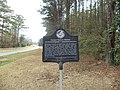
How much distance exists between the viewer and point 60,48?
5117mm

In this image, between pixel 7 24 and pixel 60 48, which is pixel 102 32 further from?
pixel 7 24

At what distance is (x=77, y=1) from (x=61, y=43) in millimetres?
17639

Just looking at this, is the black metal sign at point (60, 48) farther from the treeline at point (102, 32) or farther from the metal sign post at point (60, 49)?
the treeline at point (102, 32)

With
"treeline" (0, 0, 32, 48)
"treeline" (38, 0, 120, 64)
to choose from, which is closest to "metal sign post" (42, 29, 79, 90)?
"treeline" (38, 0, 120, 64)

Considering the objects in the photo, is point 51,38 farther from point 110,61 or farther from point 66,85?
point 110,61

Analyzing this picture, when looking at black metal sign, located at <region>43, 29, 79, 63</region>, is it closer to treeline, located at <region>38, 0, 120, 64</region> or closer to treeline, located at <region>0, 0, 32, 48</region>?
treeline, located at <region>38, 0, 120, 64</region>

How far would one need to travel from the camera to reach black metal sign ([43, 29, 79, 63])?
16.7 ft

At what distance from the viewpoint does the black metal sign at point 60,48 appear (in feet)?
16.7

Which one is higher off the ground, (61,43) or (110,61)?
(61,43)

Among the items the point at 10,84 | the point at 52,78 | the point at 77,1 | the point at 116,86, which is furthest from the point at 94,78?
the point at 77,1

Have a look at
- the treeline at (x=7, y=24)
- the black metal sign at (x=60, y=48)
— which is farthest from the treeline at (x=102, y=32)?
the treeline at (x=7, y=24)

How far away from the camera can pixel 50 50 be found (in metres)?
5.11

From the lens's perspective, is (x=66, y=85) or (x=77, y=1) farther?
(x=77, y=1)

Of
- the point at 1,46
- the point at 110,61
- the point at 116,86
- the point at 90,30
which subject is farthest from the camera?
the point at 1,46
